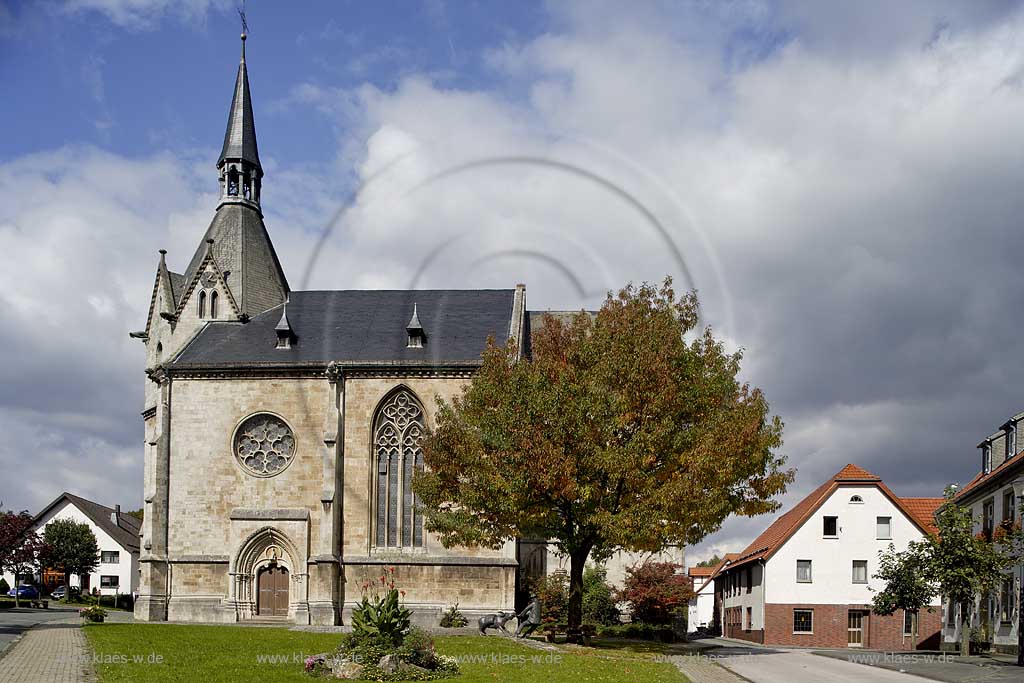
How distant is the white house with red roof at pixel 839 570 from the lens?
48.6 meters

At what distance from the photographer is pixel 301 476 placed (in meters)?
42.1

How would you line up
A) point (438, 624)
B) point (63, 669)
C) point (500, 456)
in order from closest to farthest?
point (63, 669)
point (500, 456)
point (438, 624)

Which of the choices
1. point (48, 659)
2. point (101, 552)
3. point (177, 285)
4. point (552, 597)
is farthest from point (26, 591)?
point (48, 659)

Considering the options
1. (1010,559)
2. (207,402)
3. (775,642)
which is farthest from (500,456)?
(775,642)

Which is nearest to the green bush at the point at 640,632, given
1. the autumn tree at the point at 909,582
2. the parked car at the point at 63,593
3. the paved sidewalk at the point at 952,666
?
the autumn tree at the point at 909,582

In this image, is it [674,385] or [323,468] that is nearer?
[674,385]

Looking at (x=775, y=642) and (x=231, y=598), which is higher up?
(x=231, y=598)

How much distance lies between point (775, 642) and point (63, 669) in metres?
37.5

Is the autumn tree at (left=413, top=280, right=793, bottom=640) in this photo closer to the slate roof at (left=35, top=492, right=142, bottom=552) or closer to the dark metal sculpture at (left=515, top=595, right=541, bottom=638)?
the dark metal sculpture at (left=515, top=595, right=541, bottom=638)

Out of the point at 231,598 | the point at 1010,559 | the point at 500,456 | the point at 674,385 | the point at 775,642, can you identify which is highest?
the point at 674,385

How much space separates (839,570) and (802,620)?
306 centimetres

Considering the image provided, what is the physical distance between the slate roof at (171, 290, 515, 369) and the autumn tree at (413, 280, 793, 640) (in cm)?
1100

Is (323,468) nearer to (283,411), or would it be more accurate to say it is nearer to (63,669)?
(283,411)

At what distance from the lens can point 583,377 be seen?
2933 cm
